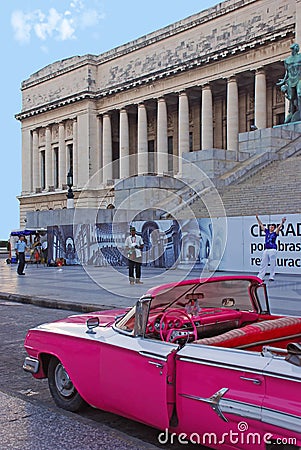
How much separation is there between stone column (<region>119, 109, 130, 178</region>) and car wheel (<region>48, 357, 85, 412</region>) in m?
52.4

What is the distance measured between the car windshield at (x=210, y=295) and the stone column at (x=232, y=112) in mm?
42946

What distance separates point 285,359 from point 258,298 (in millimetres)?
1880

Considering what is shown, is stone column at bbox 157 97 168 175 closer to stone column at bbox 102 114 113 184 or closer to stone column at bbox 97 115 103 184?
stone column at bbox 102 114 113 184

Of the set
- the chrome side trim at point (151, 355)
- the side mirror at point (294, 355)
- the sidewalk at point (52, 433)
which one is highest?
the side mirror at point (294, 355)

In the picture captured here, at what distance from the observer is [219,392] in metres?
3.92

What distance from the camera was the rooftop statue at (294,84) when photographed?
34.0 m

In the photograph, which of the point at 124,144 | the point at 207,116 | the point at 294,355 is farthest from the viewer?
the point at 124,144

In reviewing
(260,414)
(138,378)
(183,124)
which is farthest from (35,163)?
(260,414)

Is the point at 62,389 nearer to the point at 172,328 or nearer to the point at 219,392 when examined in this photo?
the point at 172,328

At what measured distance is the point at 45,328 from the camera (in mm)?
5652

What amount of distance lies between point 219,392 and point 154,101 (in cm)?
5322

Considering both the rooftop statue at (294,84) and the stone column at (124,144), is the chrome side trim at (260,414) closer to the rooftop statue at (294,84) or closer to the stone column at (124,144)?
the rooftop statue at (294,84)

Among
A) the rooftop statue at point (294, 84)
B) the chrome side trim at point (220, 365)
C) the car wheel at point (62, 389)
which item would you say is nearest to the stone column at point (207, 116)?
the rooftop statue at point (294, 84)

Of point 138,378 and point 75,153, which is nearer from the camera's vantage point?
point 138,378
